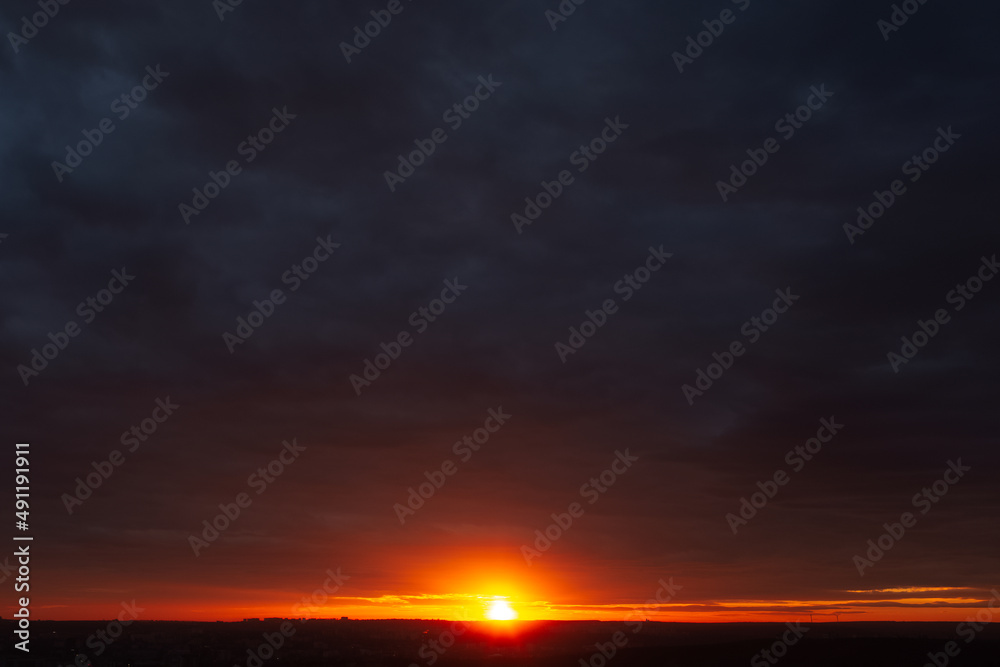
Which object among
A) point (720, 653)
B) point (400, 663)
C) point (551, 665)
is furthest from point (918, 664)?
point (400, 663)

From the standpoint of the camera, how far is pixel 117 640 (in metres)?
184

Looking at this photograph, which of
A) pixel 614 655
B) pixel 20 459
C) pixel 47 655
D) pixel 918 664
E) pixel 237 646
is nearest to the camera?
pixel 20 459

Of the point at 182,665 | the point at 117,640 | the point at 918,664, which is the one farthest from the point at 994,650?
the point at 117,640

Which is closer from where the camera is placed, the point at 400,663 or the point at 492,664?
the point at 492,664

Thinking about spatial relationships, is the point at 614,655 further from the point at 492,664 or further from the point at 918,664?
the point at 918,664

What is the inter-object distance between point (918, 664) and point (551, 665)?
39.8m

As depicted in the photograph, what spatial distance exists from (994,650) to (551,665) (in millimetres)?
44720

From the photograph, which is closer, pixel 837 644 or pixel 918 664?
pixel 918 664

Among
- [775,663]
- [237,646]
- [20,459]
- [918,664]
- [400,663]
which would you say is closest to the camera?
[20,459]

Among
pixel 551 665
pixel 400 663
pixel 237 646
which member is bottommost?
pixel 551 665

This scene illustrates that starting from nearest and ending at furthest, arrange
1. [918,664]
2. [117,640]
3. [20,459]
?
1. [20,459]
2. [918,664]
3. [117,640]

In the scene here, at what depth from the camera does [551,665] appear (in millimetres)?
91688

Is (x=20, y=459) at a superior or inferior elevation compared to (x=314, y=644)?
inferior

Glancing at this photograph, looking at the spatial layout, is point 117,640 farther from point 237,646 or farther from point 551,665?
point 551,665
